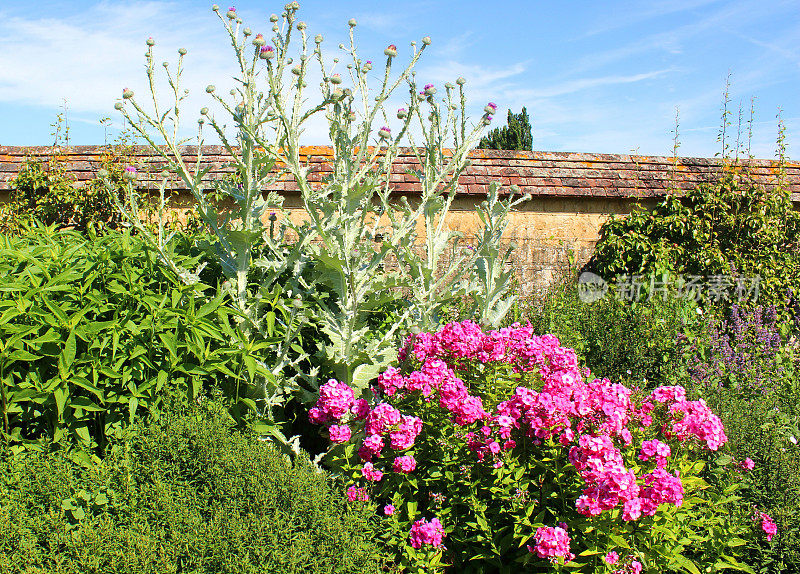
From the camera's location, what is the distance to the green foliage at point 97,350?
2.81 m

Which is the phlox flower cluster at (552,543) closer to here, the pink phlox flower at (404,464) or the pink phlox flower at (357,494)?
the pink phlox flower at (404,464)

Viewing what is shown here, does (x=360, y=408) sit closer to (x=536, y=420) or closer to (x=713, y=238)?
(x=536, y=420)

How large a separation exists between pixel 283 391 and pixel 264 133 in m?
1.59

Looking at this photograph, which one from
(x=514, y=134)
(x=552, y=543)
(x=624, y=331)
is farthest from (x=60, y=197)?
(x=514, y=134)

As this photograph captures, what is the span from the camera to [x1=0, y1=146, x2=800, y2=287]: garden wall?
8.00 metres

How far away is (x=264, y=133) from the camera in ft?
12.5

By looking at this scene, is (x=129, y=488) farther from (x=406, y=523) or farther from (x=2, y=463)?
(x=406, y=523)

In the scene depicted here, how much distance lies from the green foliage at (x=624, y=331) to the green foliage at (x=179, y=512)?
3.74 metres

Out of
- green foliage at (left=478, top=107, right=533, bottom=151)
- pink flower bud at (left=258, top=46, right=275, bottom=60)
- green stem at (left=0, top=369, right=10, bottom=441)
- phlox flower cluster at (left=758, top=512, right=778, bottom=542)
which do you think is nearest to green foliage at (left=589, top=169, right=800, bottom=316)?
phlox flower cluster at (left=758, top=512, right=778, bottom=542)

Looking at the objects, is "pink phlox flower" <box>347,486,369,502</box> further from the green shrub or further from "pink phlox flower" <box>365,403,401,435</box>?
the green shrub

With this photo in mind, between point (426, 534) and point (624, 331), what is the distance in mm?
4063

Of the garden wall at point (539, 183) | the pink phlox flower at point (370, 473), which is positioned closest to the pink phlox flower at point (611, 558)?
the pink phlox flower at point (370, 473)

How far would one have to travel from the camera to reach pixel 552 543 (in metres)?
2.57

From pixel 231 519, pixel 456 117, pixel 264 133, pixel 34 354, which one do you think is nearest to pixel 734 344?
pixel 456 117
